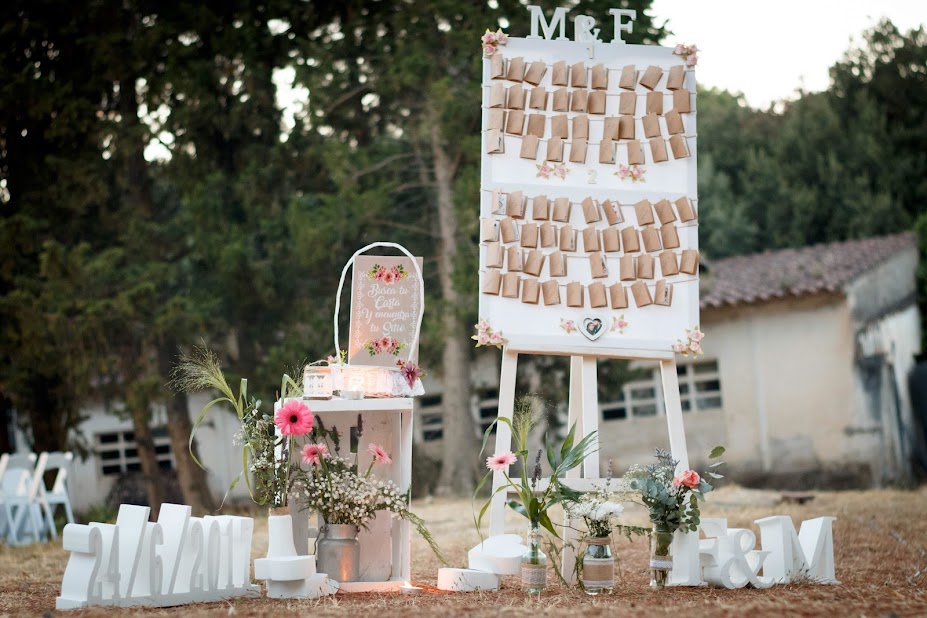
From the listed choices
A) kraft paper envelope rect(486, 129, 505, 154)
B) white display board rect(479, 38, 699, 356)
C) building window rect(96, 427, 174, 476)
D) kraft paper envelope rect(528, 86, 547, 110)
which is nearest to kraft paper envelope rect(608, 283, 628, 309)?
white display board rect(479, 38, 699, 356)

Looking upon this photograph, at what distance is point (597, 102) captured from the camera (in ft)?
19.7

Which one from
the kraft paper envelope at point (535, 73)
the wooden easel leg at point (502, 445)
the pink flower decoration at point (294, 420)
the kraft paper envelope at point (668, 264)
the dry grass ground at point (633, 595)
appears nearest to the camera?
the dry grass ground at point (633, 595)

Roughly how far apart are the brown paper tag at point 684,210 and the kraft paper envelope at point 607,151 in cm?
42

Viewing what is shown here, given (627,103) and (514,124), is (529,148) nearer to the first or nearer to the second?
(514,124)

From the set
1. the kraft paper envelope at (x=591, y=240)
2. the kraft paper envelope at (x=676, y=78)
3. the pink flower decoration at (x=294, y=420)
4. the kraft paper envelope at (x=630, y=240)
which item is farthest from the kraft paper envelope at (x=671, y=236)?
the pink flower decoration at (x=294, y=420)

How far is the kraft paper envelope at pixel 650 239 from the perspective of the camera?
5898 mm

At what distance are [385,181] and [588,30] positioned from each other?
7694mm

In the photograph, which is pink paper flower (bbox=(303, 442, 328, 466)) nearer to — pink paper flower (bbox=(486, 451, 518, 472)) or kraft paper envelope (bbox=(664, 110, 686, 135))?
pink paper flower (bbox=(486, 451, 518, 472))

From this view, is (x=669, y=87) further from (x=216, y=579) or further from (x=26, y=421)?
(x=26, y=421)

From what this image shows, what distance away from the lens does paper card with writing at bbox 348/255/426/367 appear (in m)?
5.77

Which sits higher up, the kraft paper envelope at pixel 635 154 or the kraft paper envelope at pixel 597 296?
the kraft paper envelope at pixel 635 154

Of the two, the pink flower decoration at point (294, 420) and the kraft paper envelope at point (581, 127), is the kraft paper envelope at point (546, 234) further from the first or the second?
the pink flower decoration at point (294, 420)

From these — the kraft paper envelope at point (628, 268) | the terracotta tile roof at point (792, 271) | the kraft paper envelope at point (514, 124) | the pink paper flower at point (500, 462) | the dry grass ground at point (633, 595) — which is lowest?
the dry grass ground at point (633, 595)

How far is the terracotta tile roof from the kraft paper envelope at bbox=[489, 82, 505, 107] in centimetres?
1112
